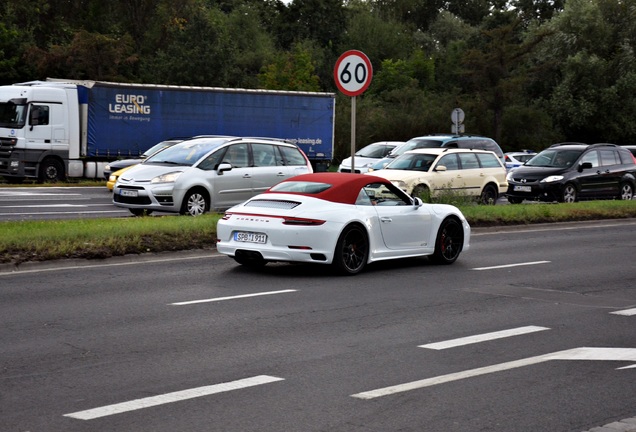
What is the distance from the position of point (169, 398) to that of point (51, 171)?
95.3ft

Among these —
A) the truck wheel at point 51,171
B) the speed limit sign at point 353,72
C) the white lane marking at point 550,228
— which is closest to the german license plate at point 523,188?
→ the white lane marking at point 550,228

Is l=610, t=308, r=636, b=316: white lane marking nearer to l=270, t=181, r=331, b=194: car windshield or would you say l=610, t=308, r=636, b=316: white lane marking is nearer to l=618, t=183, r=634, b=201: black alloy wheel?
l=270, t=181, r=331, b=194: car windshield

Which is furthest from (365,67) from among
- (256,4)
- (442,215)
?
(256,4)

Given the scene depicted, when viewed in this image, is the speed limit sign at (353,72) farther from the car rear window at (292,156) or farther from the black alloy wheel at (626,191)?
the black alloy wheel at (626,191)

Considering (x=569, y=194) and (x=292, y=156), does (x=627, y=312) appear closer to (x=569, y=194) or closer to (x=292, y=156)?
(x=292, y=156)

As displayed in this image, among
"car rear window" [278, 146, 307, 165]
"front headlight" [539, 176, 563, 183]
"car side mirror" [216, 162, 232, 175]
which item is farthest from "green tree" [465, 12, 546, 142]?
"car side mirror" [216, 162, 232, 175]

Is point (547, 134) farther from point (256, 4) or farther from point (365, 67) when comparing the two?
point (365, 67)

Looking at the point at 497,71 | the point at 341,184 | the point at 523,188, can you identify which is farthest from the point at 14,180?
the point at 497,71

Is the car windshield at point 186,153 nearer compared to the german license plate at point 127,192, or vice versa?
the german license plate at point 127,192

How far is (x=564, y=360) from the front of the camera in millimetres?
8547

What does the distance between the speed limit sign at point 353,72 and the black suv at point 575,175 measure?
41.1 ft

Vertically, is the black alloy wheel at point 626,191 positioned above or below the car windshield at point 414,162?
below

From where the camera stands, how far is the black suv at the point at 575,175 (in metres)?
29.5

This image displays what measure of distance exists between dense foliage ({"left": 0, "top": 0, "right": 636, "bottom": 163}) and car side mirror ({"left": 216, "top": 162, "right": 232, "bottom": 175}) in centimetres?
2899
